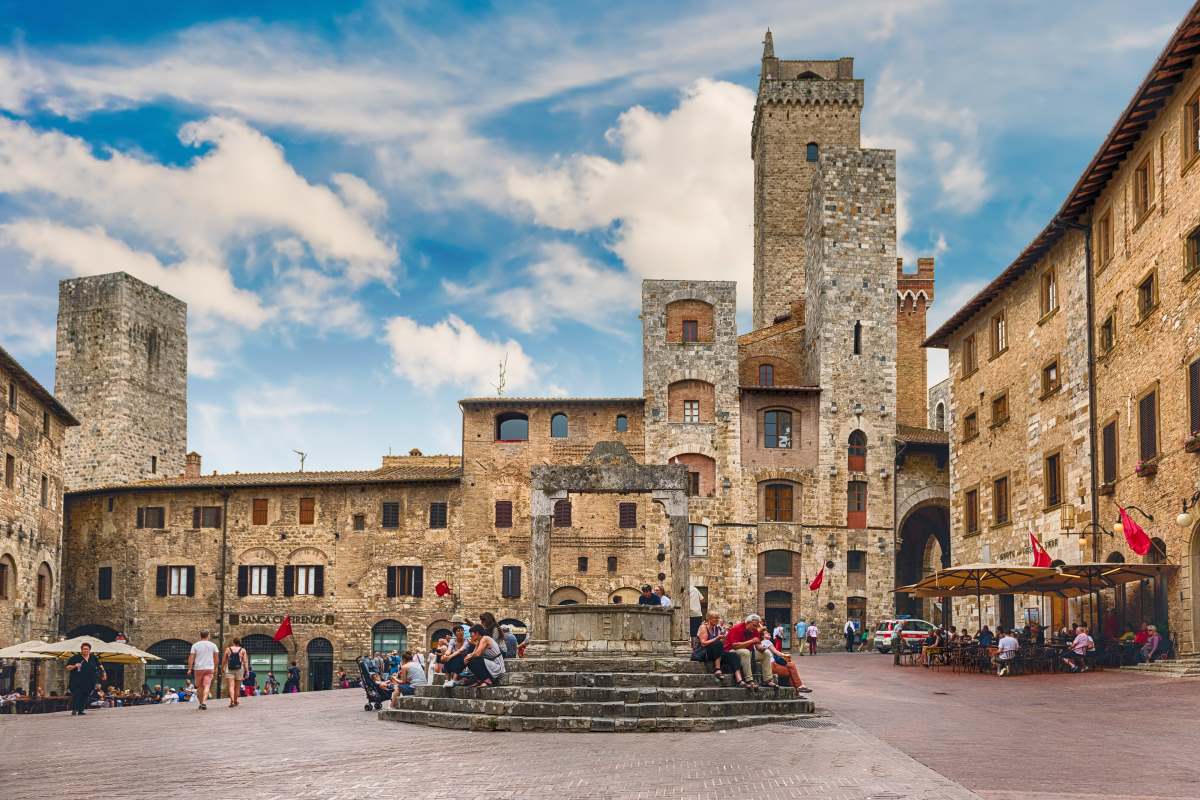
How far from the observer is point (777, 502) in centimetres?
5162

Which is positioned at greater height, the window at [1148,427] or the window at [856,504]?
the window at [1148,427]

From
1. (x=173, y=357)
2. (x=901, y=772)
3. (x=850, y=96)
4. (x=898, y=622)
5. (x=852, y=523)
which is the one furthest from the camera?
(x=850, y=96)

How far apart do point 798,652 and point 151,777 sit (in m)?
36.3

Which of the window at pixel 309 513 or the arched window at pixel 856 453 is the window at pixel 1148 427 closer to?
the arched window at pixel 856 453

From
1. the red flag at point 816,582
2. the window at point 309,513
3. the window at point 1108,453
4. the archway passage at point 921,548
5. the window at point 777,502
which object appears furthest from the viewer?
the archway passage at point 921,548

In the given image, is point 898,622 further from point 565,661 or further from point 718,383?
point 565,661

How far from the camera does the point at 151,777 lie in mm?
13688

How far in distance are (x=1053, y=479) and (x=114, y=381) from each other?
3939 centimetres

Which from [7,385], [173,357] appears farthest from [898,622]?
[173,357]

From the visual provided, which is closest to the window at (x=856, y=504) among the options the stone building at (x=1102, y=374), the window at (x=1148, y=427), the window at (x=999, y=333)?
the stone building at (x=1102, y=374)

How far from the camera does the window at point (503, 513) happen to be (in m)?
51.5

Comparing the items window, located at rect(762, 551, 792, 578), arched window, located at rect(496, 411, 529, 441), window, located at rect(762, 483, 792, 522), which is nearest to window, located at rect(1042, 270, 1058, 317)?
window, located at rect(762, 483, 792, 522)

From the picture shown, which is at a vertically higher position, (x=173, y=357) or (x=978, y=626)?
(x=173, y=357)

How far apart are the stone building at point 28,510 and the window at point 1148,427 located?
28707 millimetres
